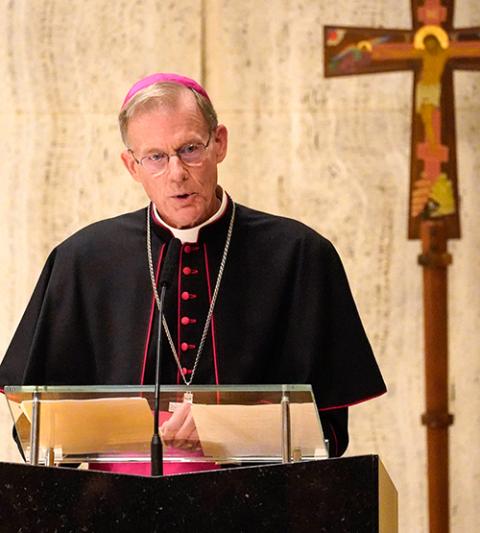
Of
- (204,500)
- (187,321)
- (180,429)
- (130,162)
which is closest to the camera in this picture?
(204,500)

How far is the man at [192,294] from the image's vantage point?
3.97 metres

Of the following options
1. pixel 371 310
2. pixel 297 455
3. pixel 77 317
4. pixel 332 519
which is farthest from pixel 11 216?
pixel 332 519

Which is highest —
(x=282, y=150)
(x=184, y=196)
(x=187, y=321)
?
(x=282, y=150)

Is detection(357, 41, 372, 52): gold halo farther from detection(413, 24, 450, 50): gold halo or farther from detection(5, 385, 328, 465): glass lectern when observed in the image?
detection(5, 385, 328, 465): glass lectern

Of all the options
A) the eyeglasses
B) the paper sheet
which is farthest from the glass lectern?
the eyeglasses

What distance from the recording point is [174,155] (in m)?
3.93

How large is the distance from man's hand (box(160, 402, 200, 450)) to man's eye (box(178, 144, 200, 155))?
3.40 ft

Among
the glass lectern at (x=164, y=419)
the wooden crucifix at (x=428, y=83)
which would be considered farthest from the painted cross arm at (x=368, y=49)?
the glass lectern at (x=164, y=419)

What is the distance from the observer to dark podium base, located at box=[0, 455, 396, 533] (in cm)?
280

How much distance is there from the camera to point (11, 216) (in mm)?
6227

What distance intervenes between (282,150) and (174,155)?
2.31 m

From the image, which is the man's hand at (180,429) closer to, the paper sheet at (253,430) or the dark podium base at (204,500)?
the paper sheet at (253,430)

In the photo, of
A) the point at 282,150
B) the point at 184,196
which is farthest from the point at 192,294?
the point at 282,150

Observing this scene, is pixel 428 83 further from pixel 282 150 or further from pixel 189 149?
pixel 189 149
